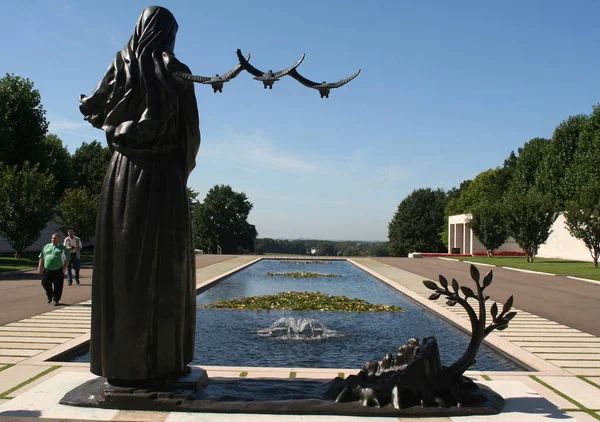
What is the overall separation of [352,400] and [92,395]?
2.16 meters

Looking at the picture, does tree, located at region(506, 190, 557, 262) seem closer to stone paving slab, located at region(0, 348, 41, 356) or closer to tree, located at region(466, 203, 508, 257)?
tree, located at region(466, 203, 508, 257)

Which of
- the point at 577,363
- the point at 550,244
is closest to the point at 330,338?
the point at 577,363

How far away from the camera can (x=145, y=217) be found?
15.2 ft

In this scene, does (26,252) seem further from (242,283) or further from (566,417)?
(566,417)

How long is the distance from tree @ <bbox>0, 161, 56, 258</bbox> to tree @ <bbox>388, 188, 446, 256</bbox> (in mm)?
51494

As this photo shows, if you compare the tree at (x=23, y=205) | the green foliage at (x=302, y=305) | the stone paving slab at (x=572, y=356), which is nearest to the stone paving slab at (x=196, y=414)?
the stone paving slab at (x=572, y=356)

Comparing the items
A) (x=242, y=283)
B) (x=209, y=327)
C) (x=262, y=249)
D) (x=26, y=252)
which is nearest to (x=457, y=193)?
(x=262, y=249)

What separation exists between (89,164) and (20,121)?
17.7 m

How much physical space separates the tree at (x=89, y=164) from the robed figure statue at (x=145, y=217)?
47083mm

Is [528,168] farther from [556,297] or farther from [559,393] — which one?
[559,393]

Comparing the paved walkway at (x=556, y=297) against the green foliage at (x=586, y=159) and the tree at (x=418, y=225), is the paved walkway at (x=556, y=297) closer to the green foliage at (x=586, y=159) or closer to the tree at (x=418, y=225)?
the green foliage at (x=586, y=159)

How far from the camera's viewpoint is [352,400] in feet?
15.4

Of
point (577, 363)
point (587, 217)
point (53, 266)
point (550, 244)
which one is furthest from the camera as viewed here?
point (550, 244)

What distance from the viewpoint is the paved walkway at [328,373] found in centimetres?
457
